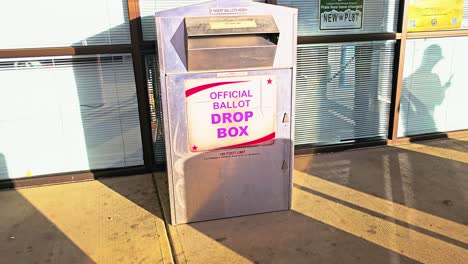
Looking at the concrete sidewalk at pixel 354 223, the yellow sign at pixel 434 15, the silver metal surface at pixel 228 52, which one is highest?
the yellow sign at pixel 434 15

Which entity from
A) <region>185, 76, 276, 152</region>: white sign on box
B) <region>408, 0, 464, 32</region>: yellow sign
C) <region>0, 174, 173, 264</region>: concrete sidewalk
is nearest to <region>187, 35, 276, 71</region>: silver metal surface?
<region>185, 76, 276, 152</region>: white sign on box

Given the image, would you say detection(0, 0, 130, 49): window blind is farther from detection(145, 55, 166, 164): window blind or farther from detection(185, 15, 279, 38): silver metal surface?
detection(185, 15, 279, 38): silver metal surface

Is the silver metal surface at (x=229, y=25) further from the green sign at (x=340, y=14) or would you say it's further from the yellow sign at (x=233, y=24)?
the green sign at (x=340, y=14)

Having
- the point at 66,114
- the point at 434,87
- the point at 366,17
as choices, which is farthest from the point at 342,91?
the point at 66,114

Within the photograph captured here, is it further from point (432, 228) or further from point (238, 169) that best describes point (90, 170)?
point (432, 228)

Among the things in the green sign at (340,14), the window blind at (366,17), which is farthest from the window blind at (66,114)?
the green sign at (340,14)

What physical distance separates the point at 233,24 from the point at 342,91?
87.1 inches

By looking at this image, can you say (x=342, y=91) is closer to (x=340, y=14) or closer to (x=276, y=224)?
(x=340, y=14)

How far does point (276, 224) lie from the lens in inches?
123

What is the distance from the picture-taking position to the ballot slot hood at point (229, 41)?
8.89 feet

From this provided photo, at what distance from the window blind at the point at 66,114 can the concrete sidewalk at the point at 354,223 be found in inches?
25.5

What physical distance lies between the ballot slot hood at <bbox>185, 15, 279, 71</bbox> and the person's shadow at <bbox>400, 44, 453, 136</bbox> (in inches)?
103

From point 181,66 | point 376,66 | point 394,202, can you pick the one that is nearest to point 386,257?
point 394,202

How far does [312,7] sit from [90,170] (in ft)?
9.52
